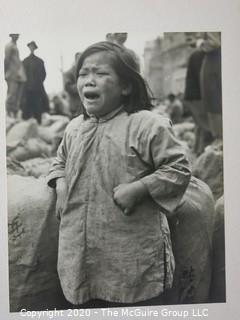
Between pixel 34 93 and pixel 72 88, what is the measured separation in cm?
13

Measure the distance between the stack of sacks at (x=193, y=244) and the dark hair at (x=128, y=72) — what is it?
33cm

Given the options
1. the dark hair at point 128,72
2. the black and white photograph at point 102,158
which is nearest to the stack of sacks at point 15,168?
the black and white photograph at point 102,158

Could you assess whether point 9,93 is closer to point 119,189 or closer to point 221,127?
point 119,189

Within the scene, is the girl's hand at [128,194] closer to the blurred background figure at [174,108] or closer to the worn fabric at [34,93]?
the blurred background figure at [174,108]

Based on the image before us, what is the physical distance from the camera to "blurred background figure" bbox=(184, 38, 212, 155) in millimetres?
1772

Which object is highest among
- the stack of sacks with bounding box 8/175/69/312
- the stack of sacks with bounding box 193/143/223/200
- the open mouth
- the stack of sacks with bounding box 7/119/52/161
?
the open mouth

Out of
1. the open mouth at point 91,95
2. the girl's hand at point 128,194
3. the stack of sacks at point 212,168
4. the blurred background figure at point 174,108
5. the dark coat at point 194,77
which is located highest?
the dark coat at point 194,77

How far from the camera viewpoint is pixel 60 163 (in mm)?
1758

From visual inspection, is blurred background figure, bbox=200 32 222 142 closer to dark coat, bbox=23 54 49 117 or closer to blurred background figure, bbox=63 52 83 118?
blurred background figure, bbox=63 52 83 118

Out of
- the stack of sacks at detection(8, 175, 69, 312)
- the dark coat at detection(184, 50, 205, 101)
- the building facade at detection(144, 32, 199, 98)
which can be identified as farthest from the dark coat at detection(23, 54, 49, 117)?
the dark coat at detection(184, 50, 205, 101)

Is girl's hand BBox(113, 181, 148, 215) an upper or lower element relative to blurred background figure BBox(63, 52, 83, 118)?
lower

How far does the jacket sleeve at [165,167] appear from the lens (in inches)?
68.1

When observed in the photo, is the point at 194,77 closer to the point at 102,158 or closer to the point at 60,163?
the point at 102,158

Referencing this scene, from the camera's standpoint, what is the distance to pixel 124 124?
174 cm
